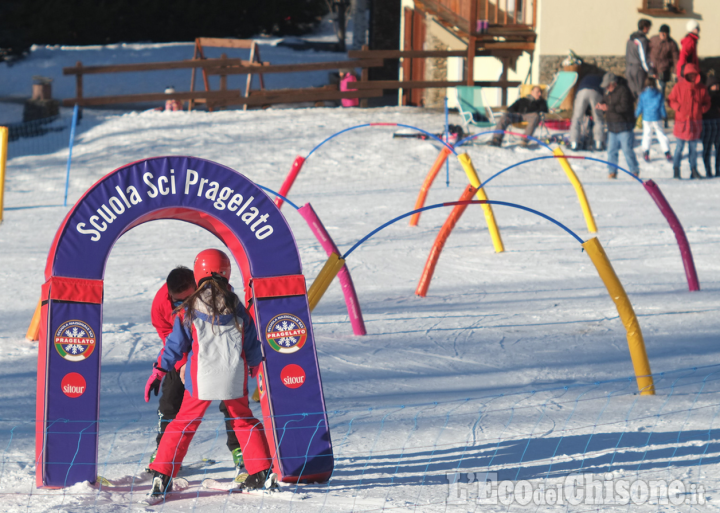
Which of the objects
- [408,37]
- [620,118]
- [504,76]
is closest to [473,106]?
[504,76]

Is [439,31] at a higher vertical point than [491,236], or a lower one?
higher

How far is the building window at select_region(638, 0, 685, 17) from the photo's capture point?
1653 centimetres

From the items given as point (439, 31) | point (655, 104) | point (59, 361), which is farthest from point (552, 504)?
point (439, 31)

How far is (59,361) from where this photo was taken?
4.05 meters

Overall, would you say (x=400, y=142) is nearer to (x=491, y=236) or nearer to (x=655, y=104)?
(x=655, y=104)

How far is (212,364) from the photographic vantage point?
3855 mm

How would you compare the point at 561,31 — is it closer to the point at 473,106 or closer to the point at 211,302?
the point at 473,106

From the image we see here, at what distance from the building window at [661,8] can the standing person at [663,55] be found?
4.18 ft

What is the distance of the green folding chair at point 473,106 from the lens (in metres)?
16.0

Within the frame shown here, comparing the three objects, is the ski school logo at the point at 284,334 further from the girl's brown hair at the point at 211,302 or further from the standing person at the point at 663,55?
the standing person at the point at 663,55

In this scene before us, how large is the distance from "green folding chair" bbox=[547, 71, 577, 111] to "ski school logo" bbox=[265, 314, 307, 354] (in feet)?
42.7

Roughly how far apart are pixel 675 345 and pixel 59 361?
446 centimetres

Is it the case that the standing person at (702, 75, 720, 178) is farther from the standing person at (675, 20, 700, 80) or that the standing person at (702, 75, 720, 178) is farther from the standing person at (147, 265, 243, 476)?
the standing person at (147, 265, 243, 476)

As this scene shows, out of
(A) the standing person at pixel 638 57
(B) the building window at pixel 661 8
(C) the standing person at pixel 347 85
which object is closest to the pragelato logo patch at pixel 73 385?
(A) the standing person at pixel 638 57
